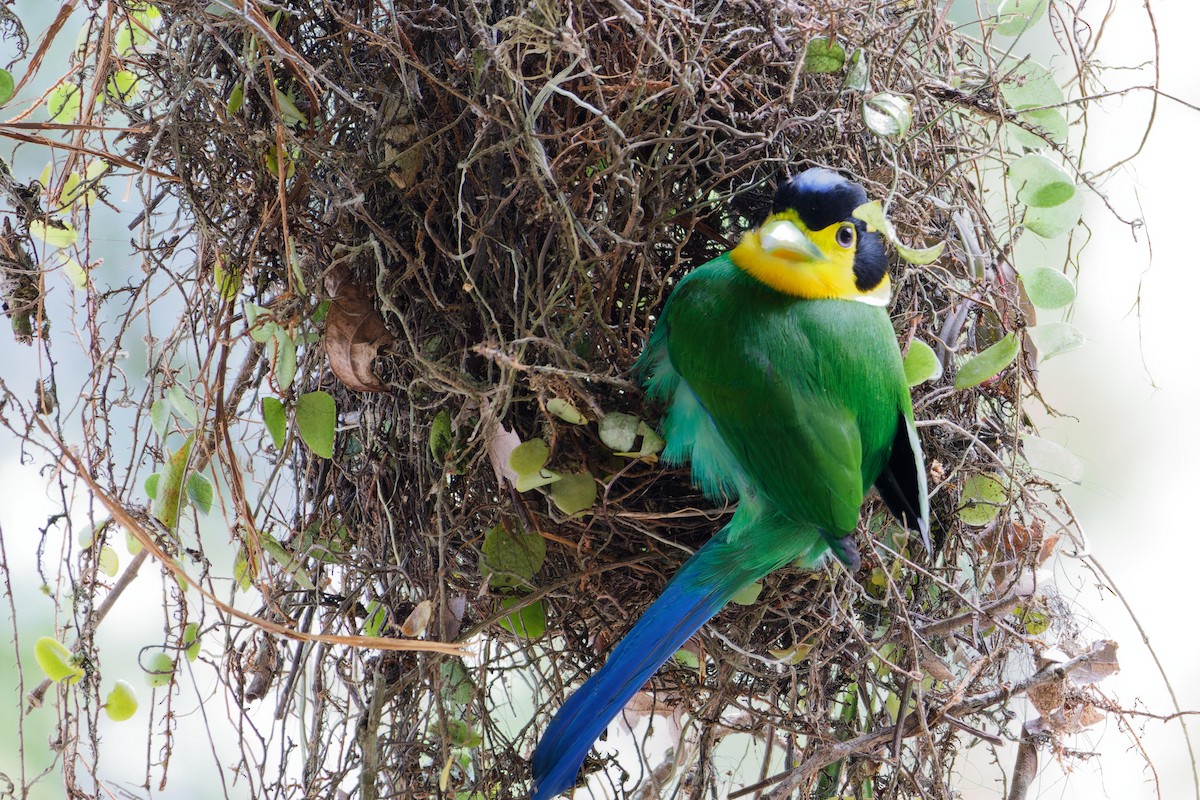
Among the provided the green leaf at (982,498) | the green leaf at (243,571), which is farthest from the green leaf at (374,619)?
the green leaf at (982,498)

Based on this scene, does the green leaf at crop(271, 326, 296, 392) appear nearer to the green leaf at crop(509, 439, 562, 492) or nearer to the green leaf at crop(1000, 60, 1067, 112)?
the green leaf at crop(509, 439, 562, 492)

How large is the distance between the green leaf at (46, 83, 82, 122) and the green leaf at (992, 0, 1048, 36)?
105 cm

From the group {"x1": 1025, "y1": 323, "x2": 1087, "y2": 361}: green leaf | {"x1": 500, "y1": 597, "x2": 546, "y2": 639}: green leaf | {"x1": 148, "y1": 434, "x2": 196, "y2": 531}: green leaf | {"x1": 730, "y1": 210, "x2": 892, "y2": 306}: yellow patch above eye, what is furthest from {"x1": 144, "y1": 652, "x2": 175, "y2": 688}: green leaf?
{"x1": 1025, "y1": 323, "x2": 1087, "y2": 361}: green leaf

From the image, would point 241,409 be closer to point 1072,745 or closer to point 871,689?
point 871,689

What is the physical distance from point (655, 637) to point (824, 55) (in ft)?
1.87

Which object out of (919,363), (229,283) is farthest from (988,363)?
(229,283)

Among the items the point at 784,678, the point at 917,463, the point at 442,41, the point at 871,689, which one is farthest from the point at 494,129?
the point at 871,689

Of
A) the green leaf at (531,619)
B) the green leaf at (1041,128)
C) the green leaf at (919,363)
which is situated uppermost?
the green leaf at (1041,128)

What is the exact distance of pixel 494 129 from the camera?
913 millimetres

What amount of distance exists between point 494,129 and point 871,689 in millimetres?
733

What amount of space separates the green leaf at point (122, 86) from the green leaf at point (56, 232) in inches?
5.9

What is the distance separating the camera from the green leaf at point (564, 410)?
0.90m

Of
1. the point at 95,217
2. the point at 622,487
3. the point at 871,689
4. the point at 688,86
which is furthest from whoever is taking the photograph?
the point at 95,217

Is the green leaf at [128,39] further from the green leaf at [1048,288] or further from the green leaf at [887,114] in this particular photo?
the green leaf at [1048,288]
